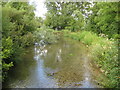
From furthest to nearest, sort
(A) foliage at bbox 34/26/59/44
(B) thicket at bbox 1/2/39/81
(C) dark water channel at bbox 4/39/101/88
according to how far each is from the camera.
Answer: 1. (A) foliage at bbox 34/26/59/44
2. (B) thicket at bbox 1/2/39/81
3. (C) dark water channel at bbox 4/39/101/88

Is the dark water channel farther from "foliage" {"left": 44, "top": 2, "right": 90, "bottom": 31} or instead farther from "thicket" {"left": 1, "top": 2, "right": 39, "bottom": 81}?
"foliage" {"left": 44, "top": 2, "right": 90, "bottom": 31}

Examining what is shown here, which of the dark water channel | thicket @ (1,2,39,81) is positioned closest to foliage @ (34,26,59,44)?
thicket @ (1,2,39,81)

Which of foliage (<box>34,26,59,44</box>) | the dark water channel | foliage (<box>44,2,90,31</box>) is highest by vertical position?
foliage (<box>44,2,90,31</box>)

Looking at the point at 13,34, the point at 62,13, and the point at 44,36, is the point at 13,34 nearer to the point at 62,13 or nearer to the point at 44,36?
the point at 44,36

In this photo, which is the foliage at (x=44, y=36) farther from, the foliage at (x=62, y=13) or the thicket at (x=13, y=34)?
the foliage at (x=62, y=13)

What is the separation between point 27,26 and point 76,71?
17.4 ft

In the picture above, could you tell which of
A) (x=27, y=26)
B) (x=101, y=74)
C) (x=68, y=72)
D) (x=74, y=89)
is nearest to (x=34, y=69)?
(x=68, y=72)

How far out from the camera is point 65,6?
61.9 ft

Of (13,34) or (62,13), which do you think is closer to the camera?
(13,34)

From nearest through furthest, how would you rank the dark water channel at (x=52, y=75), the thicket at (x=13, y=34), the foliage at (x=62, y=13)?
the dark water channel at (x=52, y=75) < the thicket at (x=13, y=34) < the foliage at (x=62, y=13)

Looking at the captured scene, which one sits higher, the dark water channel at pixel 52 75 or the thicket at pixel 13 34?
the thicket at pixel 13 34

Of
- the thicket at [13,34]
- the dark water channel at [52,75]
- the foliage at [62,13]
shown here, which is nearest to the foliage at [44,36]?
the thicket at [13,34]

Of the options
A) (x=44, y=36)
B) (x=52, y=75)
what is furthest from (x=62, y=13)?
(x=52, y=75)

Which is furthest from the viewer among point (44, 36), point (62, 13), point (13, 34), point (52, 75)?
point (62, 13)
